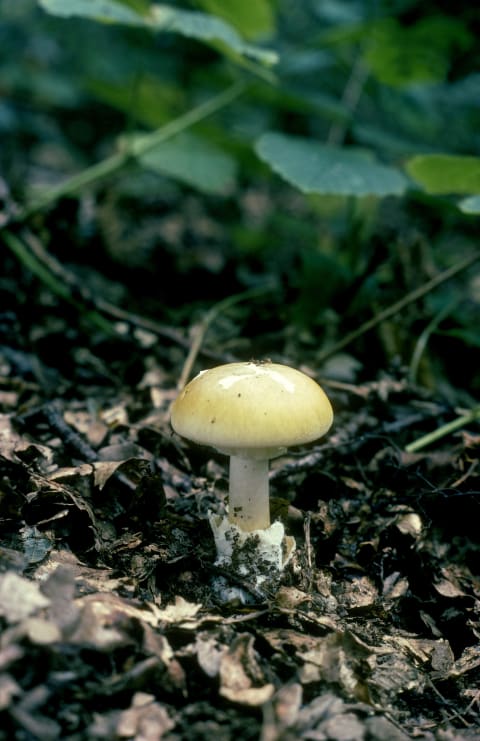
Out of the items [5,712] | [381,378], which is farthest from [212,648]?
[381,378]

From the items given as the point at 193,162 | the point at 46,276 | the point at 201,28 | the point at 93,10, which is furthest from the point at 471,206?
the point at 193,162

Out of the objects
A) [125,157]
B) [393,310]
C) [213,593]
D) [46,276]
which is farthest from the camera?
[125,157]

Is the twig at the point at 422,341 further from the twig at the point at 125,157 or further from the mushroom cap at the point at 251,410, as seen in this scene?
the twig at the point at 125,157

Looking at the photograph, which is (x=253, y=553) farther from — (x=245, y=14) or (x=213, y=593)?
(x=245, y=14)

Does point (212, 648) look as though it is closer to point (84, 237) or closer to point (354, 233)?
point (354, 233)

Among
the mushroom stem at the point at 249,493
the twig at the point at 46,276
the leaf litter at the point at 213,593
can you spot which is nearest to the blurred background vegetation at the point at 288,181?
the twig at the point at 46,276

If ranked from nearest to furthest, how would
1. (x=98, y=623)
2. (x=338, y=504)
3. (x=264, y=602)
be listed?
(x=98, y=623) → (x=264, y=602) → (x=338, y=504)

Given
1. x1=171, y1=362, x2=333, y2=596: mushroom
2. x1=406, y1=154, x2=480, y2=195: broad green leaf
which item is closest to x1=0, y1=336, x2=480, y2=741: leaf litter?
x1=171, y1=362, x2=333, y2=596: mushroom
